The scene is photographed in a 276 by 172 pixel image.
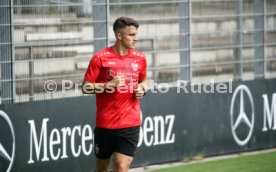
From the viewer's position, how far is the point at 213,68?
44.6 feet

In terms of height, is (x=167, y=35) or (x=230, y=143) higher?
(x=167, y=35)

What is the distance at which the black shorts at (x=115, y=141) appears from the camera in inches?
363

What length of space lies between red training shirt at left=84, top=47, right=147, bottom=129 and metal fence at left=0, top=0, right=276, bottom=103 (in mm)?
2019

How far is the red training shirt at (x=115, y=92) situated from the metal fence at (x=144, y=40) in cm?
202

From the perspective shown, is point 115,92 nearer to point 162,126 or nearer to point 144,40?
point 144,40

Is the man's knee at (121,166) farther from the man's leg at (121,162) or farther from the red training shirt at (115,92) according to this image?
the red training shirt at (115,92)

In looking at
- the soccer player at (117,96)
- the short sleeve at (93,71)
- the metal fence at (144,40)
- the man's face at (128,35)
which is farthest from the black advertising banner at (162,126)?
the man's face at (128,35)

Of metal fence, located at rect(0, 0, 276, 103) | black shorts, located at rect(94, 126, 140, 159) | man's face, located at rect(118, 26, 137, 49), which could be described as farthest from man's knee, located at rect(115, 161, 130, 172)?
metal fence, located at rect(0, 0, 276, 103)

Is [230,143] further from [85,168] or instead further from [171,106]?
[85,168]

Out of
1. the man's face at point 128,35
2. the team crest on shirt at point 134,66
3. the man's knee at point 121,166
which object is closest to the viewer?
the man's knee at point 121,166

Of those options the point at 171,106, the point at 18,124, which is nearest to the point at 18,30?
the point at 18,124

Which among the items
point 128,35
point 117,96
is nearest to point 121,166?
point 117,96

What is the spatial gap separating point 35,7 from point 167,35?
103 inches

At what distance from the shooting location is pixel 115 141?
30.5ft
